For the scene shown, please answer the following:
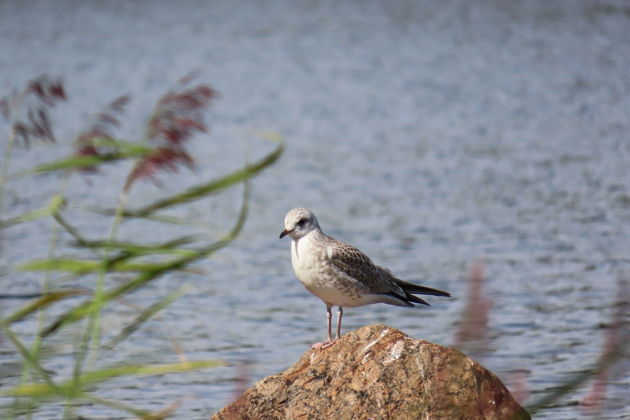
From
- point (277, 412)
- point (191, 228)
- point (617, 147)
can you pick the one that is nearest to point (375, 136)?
point (617, 147)

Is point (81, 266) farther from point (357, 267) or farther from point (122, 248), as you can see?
point (357, 267)

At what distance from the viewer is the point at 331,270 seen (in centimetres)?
706

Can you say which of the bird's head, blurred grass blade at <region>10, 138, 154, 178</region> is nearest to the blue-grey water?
blurred grass blade at <region>10, 138, 154, 178</region>

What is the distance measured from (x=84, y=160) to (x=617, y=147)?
60.7ft

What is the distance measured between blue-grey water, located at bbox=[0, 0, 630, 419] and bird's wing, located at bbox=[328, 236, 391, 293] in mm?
1060

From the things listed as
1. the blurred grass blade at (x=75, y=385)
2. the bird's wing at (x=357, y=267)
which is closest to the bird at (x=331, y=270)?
the bird's wing at (x=357, y=267)

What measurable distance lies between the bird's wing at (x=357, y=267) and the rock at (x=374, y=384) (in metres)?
0.80

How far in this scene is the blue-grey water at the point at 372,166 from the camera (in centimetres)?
1063

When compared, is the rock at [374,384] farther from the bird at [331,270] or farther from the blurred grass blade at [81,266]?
the blurred grass blade at [81,266]

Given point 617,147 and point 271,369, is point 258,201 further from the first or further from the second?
point 271,369

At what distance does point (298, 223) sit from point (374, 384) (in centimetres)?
150

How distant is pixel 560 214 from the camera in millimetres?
16453

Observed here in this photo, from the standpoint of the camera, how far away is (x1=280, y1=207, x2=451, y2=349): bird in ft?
23.2

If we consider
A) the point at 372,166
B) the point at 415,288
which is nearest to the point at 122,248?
the point at 415,288
